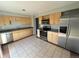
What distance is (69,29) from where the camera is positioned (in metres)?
2.80

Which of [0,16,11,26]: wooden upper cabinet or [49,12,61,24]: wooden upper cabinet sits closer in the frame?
[49,12,61,24]: wooden upper cabinet

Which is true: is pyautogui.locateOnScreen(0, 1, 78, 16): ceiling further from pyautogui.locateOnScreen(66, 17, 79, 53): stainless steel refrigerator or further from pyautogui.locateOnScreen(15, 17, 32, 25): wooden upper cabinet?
pyautogui.locateOnScreen(15, 17, 32, 25): wooden upper cabinet

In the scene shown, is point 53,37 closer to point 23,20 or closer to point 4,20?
point 23,20

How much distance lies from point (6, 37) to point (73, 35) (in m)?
4.09

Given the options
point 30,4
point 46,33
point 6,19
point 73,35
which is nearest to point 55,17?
point 46,33

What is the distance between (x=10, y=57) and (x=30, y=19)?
472 centimetres

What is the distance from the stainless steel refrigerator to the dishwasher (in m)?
3.82

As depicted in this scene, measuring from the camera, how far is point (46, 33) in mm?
4344

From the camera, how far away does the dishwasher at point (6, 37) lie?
12.2 ft

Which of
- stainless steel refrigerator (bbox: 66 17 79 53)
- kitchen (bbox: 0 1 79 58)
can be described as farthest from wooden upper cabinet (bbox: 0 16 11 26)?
stainless steel refrigerator (bbox: 66 17 79 53)

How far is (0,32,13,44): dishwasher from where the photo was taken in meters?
3.71

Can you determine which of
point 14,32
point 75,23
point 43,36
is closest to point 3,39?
point 14,32

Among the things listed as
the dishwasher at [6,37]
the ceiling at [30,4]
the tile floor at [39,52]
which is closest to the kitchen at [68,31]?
the tile floor at [39,52]

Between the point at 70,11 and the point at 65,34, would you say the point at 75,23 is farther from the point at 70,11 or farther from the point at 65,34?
the point at 70,11
